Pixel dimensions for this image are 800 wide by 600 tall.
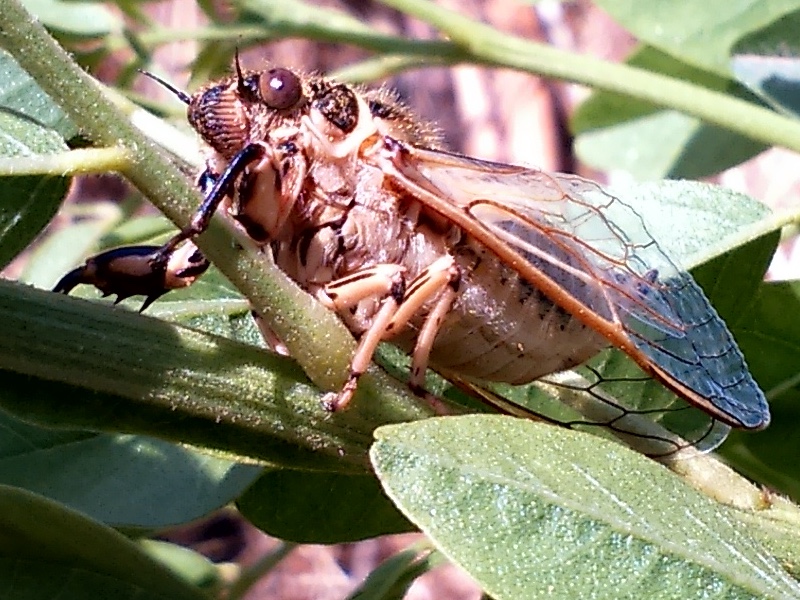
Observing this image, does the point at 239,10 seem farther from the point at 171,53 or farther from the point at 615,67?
the point at 171,53

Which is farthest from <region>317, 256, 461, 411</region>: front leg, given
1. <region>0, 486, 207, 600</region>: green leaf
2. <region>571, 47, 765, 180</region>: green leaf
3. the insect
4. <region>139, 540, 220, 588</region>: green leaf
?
<region>571, 47, 765, 180</region>: green leaf

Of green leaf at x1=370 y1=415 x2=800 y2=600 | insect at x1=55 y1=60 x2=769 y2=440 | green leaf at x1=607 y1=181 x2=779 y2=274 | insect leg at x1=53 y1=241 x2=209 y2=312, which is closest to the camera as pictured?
green leaf at x1=370 y1=415 x2=800 y2=600

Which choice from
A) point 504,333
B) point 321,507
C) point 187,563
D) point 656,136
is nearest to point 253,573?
point 187,563

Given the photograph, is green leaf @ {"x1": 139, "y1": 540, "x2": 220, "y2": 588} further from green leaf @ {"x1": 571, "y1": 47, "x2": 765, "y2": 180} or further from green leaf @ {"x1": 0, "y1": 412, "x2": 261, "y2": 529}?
green leaf @ {"x1": 571, "y1": 47, "x2": 765, "y2": 180}

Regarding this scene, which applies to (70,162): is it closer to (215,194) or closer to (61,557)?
(215,194)

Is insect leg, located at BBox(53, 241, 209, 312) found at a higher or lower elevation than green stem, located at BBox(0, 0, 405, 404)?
lower

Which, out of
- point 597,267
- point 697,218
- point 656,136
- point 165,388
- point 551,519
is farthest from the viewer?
point 656,136
